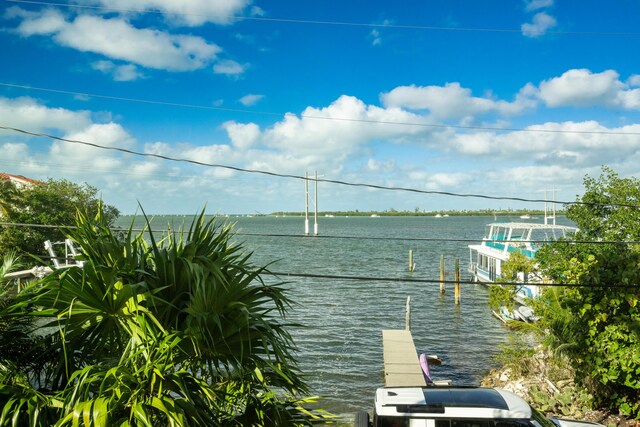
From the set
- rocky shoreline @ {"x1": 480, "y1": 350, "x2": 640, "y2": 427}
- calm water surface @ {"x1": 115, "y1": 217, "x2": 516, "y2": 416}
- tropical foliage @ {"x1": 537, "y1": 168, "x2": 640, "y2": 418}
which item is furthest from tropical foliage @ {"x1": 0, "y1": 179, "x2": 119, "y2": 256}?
tropical foliage @ {"x1": 537, "y1": 168, "x2": 640, "y2": 418}

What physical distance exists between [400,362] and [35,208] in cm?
3403

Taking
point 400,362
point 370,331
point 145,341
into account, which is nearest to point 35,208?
point 370,331

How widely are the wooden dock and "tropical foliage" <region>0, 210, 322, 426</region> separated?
32.7 feet

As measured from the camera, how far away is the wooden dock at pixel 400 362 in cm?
1585

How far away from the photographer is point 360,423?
342 inches

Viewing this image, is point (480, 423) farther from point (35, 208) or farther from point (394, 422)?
point (35, 208)

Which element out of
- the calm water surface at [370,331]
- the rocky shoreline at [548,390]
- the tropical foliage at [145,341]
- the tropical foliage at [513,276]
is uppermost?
the tropical foliage at [145,341]

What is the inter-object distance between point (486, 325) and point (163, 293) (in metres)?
26.6

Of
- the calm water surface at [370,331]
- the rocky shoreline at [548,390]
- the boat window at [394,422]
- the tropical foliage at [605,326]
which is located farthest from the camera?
the calm water surface at [370,331]

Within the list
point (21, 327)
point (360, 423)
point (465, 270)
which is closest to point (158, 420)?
point (21, 327)

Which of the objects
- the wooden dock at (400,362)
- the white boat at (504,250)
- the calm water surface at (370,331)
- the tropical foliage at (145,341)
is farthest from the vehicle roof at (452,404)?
the white boat at (504,250)

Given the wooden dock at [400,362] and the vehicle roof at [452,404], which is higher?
the vehicle roof at [452,404]

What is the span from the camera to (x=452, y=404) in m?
7.86

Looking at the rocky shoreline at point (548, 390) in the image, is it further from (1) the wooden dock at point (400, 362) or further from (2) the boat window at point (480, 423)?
(2) the boat window at point (480, 423)
